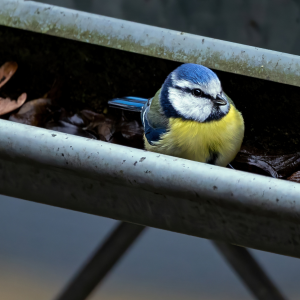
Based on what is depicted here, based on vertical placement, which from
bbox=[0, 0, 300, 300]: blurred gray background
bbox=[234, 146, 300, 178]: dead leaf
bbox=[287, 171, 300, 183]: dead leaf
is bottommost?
bbox=[0, 0, 300, 300]: blurred gray background

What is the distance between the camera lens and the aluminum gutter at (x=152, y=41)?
93cm

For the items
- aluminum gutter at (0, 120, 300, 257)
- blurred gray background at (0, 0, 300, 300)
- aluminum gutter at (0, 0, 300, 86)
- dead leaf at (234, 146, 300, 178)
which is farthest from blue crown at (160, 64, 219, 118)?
blurred gray background at (0, 0, 300, 300)

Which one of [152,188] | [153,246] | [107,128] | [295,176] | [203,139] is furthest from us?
[153,246]

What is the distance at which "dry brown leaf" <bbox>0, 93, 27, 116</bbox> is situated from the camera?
1086mm

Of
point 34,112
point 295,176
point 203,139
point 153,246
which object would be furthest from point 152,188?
point 153,246

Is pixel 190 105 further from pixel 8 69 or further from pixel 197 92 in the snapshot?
pixel 8 69

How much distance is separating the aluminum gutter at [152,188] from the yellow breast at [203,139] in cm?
23

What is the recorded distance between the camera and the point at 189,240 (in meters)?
1.37

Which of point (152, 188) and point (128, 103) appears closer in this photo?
point (152, 188)

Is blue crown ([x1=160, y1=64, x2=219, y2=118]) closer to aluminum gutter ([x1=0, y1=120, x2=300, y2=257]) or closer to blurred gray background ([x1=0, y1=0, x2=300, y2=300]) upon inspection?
aluminum gutter ([x1=0, y1=120, x2=300, y2=257])

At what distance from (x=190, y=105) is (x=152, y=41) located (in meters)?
0.20

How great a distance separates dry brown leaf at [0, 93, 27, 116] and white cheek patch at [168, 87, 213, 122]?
399 mm

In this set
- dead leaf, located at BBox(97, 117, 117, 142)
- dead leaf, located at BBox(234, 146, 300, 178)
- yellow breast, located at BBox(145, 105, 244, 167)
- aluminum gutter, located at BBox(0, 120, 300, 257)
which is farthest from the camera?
dead leaf, located at BBox(97, 117, 117, 142)

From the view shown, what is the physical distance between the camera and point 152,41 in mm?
995
